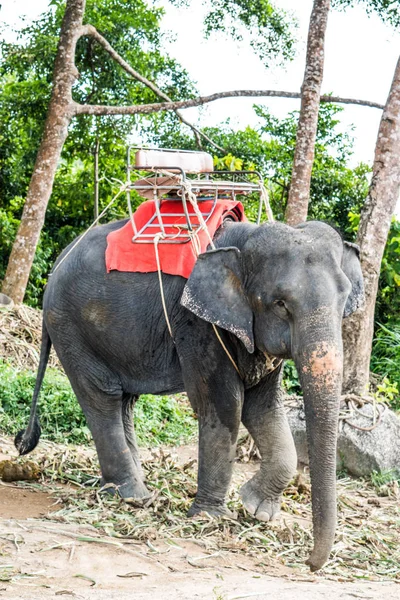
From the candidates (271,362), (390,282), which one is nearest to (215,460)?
(271,362)

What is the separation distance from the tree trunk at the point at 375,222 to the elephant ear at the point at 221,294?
388 centimetres

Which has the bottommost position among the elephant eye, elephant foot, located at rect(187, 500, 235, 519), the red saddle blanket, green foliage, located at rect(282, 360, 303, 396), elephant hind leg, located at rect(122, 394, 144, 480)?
green foliage, located at rect(282, 360, 303, 396)

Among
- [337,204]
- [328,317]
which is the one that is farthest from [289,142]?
[328,317]

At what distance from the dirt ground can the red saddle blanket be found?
1.63 meters

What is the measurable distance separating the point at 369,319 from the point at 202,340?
3.89 meters

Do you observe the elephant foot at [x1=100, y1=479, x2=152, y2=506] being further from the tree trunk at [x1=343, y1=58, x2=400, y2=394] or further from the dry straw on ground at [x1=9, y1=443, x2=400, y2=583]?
the tree trunk at [x1=343, y1=58, x2=400, y2=394]

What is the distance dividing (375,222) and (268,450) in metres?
3.94

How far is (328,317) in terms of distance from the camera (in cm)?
458

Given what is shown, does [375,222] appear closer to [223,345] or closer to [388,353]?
[388,353]

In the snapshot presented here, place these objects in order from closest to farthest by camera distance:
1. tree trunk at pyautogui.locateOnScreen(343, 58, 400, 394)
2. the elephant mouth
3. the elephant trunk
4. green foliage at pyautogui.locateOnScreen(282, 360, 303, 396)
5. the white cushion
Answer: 1. the elephant trunk
2. the elephant mouth
3. the white cushion
4. tree trunk at pyautogui.locateOnScreen(343, 58, 400, 394)
5. green foliage at pyautogui.locateOnScreen(282, 360, 303, 396)

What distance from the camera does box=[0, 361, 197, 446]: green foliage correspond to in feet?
27.0

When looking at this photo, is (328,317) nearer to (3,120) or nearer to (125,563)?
(125,563)

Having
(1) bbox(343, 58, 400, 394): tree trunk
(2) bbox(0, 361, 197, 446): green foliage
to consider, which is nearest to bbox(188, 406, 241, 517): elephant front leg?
(2) bbox(0, 361, 197, 446): green foliage

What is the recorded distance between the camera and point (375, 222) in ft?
29.6
